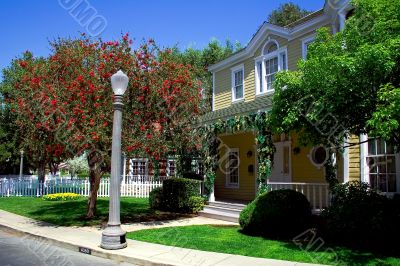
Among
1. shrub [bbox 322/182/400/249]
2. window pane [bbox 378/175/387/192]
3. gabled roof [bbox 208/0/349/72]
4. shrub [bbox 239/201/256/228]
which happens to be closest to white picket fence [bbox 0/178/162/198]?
gabled roof [bbox 208/0/349/72]

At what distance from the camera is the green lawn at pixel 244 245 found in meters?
7.79

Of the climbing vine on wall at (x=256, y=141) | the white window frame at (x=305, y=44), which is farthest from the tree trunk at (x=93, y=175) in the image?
the white window frame at (x=305, y=44)

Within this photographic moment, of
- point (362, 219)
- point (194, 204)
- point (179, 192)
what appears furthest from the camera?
point (179, 192)

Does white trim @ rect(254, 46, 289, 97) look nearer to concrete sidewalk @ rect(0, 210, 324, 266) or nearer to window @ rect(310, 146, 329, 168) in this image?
window @ rect(310, 146, 329, 168)

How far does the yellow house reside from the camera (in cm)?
1168

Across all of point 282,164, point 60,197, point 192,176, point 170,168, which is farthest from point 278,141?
point 60,197

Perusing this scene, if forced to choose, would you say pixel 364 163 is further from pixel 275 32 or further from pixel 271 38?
pixel 271 38

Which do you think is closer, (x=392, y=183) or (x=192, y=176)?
(x=392, y=183)

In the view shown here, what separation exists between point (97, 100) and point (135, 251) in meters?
4.85

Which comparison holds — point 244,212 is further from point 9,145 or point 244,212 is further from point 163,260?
point 9,145

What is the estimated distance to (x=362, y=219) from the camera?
29.0 feet

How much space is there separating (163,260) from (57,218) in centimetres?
795

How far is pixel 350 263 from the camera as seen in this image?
24.6ft

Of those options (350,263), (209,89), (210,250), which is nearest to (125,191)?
(209,89)
